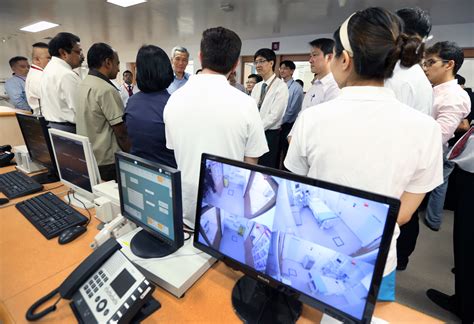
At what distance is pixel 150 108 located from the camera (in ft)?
4.78

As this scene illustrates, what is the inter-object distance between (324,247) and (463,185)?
122cm

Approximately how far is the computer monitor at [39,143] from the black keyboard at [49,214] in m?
0.29

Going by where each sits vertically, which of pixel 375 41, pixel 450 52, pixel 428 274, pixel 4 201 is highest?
pixel 450 52

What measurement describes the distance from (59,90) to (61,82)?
0.23 ft

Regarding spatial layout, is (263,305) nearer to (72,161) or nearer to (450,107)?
Answer: (72,161)

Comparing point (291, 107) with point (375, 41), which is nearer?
point (375, 41)

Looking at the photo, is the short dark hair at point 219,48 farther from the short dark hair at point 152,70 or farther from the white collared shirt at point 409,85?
Answer: the white collared shirt at point 409,85

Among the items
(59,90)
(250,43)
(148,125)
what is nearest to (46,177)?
(59,90)

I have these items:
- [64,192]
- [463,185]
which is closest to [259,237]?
[463,185]

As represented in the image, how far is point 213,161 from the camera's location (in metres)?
0.76

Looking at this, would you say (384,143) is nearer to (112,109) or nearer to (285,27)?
(112,109)

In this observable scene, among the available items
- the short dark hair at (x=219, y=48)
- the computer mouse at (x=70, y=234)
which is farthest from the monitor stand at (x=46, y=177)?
the short dark hair at (x=219, y=48)

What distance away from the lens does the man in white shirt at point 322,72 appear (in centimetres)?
228

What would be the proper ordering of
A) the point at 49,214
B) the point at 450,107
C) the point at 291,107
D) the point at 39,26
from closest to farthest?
the point at 49,214, the point at 450,107, the point at 291,107, the point at 39,26
